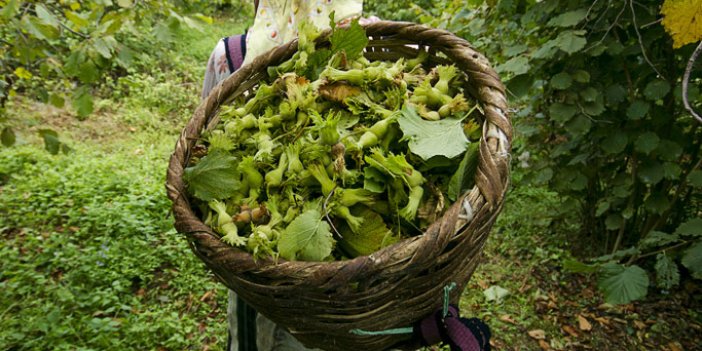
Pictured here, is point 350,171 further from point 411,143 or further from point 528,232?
point 528,232

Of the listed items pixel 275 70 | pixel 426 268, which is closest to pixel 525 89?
pixel 275 70

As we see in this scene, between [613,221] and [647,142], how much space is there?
1.72ft

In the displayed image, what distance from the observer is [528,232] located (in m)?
2.94

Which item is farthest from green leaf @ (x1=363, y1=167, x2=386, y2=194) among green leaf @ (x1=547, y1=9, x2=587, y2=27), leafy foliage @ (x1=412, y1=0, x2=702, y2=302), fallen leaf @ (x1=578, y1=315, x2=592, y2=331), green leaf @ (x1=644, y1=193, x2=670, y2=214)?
fallen leaf @ (x1=578, y1=315, x2=592, y2=331)

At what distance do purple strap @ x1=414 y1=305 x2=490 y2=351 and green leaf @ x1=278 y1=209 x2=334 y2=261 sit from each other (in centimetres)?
24

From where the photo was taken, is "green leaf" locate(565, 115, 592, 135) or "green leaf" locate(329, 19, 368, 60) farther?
"green leaf" locate(565, 115, 592, 135)

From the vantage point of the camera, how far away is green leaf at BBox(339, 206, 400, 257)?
2.86 ft

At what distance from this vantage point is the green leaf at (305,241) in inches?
33.2

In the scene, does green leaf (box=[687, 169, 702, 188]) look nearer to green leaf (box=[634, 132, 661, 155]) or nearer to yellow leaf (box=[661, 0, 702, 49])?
green leaf (box=[634, 132, 661, 155])

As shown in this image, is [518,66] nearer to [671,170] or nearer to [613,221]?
[671,170]

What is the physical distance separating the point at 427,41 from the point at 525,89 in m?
0.86

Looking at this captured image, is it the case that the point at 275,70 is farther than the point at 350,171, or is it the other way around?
the point at 275,70

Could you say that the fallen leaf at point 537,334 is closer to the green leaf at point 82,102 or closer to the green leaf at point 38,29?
the green leaf at point 82,102

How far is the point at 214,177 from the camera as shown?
0.96 m
